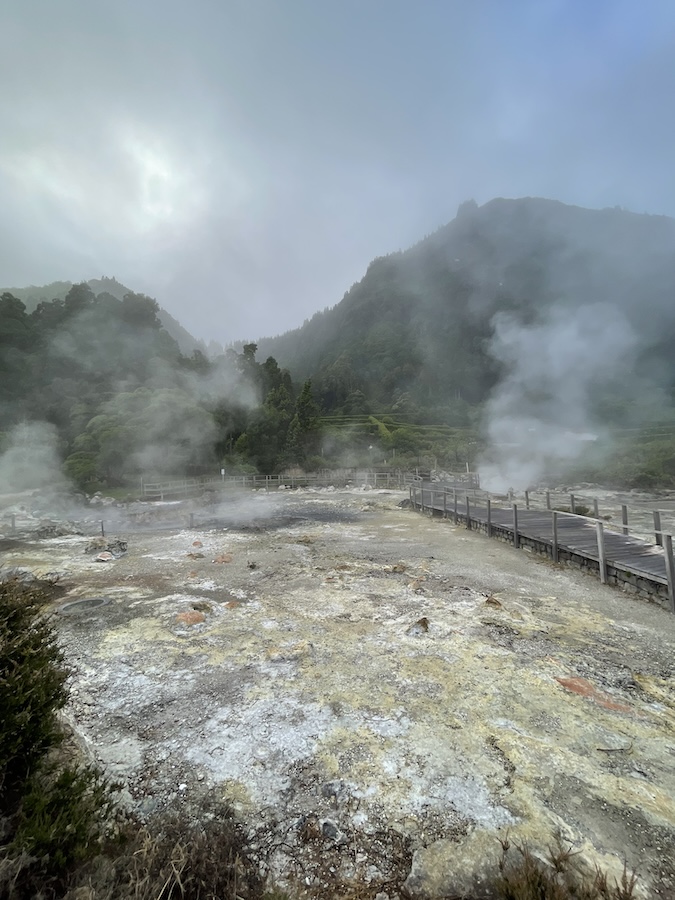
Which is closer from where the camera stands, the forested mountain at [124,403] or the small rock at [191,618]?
the small rock at [191,618]

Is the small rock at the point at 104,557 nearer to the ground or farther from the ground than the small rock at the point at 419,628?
farther from the ground

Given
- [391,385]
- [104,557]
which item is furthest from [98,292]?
[104,557]

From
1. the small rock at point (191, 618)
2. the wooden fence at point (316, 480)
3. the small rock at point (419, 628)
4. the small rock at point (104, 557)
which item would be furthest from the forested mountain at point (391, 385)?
the small rock at point (419, 628)

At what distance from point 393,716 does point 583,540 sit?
6.84m

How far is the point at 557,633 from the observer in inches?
178

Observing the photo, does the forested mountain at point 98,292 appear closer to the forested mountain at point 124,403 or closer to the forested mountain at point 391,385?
the forested mountain at point 391,385

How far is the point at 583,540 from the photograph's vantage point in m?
8.05

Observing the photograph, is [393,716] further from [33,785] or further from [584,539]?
[584,539]

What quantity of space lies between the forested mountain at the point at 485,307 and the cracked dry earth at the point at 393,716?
52.8 metres

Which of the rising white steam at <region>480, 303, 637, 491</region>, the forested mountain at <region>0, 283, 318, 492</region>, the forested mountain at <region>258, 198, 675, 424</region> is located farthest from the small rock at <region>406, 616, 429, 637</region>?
the forested mountain at <region>258, 198, 675, 424</region>

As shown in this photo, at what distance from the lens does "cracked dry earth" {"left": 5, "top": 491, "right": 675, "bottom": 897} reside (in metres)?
1.98

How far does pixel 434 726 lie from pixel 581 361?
5903cm

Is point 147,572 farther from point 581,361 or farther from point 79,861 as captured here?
point 581,361

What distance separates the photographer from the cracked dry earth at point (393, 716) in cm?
198
